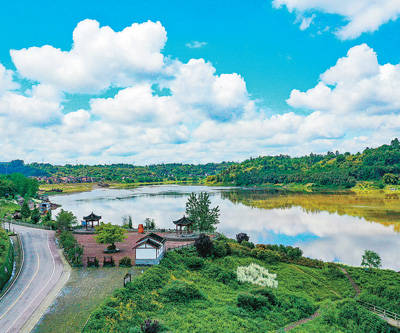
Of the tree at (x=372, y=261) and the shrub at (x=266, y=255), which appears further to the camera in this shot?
the shrub at (x=266, y=255)

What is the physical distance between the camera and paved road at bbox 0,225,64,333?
18.3 metres

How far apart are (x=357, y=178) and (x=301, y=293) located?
5506 inches

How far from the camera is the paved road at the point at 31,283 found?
60.2 ft

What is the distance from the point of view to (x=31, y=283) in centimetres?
2431

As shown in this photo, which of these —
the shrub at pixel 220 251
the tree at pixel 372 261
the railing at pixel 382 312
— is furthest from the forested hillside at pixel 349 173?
the railing at pixel 382 312

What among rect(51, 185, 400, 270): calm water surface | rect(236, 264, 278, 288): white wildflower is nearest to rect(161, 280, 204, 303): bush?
rect(236, 264, 278, 288): white wildflower

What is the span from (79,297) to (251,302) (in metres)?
12.4

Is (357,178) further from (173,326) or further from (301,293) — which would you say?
(173,326)

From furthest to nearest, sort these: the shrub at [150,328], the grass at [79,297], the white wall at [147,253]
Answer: the white wall at [147,253]
the grass at [79,297]
the shrub at [150,328]

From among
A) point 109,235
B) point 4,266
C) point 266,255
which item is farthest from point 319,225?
point 4,266

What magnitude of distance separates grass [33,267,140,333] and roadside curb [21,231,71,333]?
312 mm

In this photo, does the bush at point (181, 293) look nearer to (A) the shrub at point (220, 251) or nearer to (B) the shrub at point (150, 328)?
(B) the shrub at point (150, 328)

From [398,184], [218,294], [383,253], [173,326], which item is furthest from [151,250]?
[398,184]

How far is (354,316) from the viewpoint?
20.2 m
